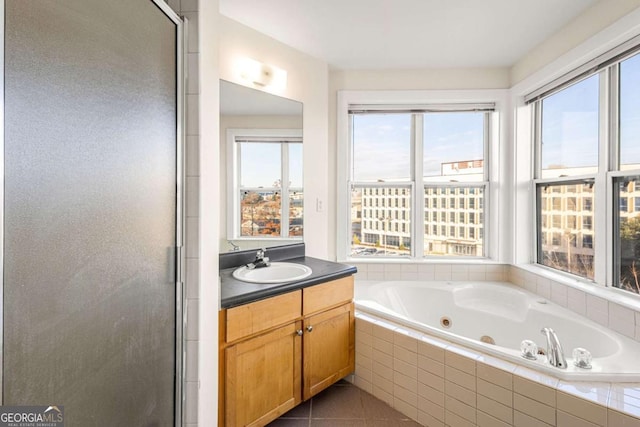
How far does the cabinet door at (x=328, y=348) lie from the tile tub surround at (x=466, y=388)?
8cm

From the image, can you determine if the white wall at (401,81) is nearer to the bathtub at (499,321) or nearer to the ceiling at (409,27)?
the ceiling at (409,27)

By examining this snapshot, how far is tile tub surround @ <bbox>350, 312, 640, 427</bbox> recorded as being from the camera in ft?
4.04

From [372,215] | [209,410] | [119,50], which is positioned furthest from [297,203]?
[119,50]

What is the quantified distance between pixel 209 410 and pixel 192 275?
61 cm

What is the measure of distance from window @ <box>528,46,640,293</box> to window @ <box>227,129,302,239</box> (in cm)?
202

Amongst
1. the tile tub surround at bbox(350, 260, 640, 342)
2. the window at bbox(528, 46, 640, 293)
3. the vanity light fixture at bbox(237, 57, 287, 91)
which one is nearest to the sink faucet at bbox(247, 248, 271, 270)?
the tile tub surround at bbox(350, 260, 640, 342)

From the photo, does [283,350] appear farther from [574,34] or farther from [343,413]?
[574,34]

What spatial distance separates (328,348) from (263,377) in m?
0.49

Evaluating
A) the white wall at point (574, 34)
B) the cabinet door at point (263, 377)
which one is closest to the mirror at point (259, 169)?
the cabinet door at point (263, 377)

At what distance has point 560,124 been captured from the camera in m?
2.37

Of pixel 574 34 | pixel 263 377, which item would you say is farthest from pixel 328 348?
pixel 574 34

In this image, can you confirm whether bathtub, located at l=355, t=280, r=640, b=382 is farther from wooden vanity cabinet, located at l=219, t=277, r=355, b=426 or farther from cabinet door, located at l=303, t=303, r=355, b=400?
wooden vanity cabinet, located at l=219, t=277, r=355, b=426

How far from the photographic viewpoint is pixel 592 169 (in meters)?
2.09

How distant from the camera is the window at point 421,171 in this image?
9.41ft
